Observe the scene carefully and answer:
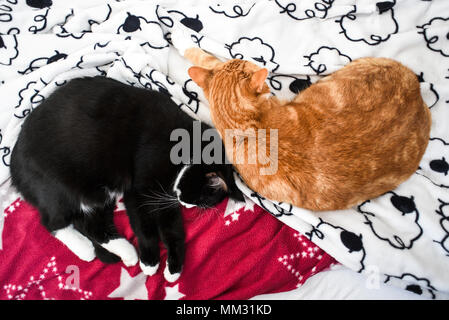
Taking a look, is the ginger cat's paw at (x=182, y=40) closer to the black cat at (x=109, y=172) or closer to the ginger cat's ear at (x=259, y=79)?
the black cat at (x=109, y=172)

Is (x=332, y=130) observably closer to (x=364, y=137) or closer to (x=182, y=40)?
(x=364, y=137)

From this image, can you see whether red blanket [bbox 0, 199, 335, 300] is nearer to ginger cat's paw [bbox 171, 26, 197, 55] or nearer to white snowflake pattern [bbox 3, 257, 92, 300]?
white snowflake pattern [bbox 3, 257, 92, 300]

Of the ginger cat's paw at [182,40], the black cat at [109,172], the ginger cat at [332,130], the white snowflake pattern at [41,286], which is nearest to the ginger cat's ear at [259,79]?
the ginger cat at [332,130]

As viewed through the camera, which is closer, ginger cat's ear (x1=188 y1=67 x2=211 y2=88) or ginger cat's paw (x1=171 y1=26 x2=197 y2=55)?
ginger cat's ear (x1=188 y1=67 x2=211 y2=88)

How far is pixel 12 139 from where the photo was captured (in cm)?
126

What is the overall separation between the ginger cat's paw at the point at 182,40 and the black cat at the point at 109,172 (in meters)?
0.27

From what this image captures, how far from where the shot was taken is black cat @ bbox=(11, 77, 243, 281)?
3.56 ft

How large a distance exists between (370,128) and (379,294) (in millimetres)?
646

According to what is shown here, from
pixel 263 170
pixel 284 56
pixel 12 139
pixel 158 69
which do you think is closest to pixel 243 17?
pixel 284 56

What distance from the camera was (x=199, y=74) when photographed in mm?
1175

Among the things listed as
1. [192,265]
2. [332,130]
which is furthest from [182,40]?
[192,265]

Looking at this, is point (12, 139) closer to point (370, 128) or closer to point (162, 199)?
point (162, 199)

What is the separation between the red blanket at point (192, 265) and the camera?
1160 mm

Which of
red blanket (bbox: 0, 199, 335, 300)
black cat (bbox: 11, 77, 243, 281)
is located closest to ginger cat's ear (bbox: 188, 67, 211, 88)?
black cat (bbox: 11, 77, 243, 281)
